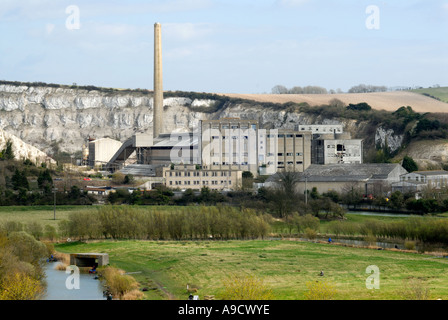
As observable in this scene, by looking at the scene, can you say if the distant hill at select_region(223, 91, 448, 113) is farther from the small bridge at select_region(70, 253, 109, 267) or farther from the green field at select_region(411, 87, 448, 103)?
the small bridge at select_region(70, 253, 109, 267)


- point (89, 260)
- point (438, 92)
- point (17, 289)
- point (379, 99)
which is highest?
point (438, 92)

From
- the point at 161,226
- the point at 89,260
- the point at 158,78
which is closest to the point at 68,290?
the point at 89,260

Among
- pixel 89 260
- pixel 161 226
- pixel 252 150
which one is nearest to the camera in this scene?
pixel 89 260

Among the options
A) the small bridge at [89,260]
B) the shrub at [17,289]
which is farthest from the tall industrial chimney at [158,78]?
the shrub at [17,289]

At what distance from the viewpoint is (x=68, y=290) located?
31438mm

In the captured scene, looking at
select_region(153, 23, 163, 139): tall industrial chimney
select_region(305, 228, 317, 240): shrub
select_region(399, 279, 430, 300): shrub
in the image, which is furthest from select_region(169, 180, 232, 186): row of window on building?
select_region(399, 279, 430, 300): shrub

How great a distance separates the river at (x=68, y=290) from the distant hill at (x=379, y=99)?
116247 mm

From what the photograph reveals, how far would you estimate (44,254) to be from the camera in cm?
3903

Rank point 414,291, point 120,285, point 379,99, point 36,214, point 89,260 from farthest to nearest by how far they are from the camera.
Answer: point 379,99, point 36,214, point 89,260, point 120,285, point 414,291

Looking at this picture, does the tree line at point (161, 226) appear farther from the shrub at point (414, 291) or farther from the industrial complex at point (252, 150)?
the industrial complex at point (252, 150)

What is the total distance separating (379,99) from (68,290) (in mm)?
133005

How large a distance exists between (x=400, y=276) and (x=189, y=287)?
965cm

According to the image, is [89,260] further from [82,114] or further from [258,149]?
[82,114]

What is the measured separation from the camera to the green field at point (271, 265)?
97.4 feet
